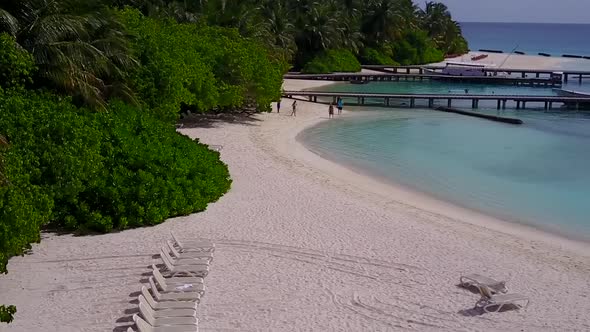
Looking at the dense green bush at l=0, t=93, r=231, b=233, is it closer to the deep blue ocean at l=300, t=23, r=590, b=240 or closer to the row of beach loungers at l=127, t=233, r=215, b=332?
the row of beach loungers at l=127, t=233, r=215, b=332

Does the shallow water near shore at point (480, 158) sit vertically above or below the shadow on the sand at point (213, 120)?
below

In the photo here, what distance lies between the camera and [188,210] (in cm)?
1702

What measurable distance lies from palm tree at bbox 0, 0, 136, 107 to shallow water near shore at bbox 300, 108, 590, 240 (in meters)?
11.4

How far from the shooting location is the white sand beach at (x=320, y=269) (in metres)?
11.2

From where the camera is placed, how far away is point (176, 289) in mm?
11672

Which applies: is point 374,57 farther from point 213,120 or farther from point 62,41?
point 62,41

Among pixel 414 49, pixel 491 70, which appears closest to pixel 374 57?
pixel 414 49

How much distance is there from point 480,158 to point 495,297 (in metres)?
19.3

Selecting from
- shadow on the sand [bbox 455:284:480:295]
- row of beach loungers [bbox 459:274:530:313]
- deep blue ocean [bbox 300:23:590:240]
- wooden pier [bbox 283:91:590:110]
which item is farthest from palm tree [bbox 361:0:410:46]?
row of beach loungers [bbox 459:274:530:313]

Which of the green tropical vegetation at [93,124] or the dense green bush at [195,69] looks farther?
the dense green bush at [195,69]

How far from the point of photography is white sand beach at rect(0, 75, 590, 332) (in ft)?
36.9

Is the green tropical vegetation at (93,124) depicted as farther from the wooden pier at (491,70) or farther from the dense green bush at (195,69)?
the wooden pier at (491,70)

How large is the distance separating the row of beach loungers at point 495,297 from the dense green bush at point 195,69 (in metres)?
15.4

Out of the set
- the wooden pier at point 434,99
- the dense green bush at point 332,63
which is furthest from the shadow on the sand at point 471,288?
the dense green bush at point 332,63
